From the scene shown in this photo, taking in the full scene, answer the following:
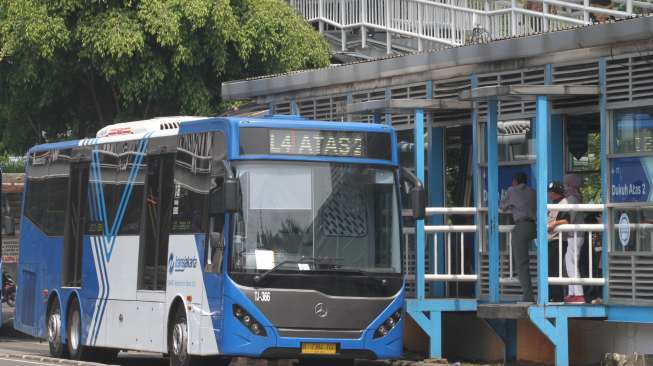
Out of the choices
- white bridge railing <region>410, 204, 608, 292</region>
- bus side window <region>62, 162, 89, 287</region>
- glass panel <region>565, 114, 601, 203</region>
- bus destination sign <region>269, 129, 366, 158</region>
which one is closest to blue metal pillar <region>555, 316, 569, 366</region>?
white bridge railing <region>410, 204, 608, 292</region>

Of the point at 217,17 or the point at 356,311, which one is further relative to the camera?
the point at 217,17

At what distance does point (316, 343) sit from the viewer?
18.6m

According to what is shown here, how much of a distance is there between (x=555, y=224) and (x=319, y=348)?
3209 mm

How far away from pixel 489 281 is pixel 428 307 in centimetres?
103

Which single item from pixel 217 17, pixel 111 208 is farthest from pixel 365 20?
pixel 111 208

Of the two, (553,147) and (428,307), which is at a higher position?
(553,147)

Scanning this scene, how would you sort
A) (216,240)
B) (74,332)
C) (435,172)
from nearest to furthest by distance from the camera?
1. (216,240)
2. (435,172)
3. (74,332)

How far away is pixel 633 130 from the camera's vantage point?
1853 centimetres

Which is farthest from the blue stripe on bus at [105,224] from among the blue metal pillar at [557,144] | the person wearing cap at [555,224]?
the person wearing cap at [555,224]

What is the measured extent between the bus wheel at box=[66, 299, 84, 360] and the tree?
25.4 ft

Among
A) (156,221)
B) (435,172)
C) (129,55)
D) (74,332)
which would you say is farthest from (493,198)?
(129,55)

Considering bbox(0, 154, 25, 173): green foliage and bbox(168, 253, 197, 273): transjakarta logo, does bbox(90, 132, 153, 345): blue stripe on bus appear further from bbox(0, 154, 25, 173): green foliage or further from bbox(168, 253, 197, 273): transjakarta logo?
bbox(0, 154, 25, 173): green foliage

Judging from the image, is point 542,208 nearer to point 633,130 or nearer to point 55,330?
point 633,130

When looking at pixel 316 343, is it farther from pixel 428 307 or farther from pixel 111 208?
pixel 111 208
